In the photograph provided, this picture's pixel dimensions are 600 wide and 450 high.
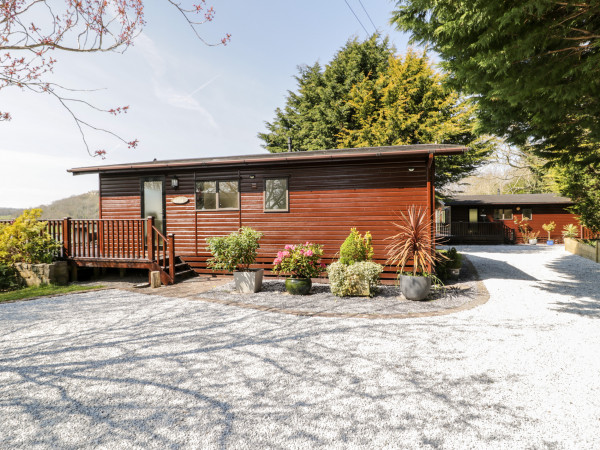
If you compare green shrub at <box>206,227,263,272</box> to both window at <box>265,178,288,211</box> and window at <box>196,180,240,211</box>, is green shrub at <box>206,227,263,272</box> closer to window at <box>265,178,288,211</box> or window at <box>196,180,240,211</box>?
window at <box>265,178,288,211</box>

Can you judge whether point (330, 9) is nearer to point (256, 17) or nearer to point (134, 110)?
point (256, 17)

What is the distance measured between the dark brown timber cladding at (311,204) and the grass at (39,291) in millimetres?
2607

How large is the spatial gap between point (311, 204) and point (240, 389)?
5801 millimetres

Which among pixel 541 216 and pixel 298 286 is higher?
pixel 541 216

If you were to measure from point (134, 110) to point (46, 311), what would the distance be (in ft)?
12.6

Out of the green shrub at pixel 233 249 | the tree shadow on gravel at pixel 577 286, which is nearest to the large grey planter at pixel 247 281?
the green shrub at pixel 233 249

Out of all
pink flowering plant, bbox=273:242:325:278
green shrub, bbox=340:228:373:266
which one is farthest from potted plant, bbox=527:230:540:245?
pink flowering plant, bbox=273:242:325:278

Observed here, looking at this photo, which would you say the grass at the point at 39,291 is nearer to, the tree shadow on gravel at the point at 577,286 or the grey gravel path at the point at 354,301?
the grey gravel path at the point at 354,301

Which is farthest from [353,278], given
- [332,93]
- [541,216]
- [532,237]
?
[541,216]

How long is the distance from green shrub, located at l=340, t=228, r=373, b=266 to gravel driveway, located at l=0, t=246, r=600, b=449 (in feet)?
6.95

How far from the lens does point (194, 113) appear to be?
11.6 m

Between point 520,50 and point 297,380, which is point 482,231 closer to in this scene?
point 520,50

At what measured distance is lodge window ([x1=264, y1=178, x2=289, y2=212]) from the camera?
8.21m

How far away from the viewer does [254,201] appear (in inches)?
331
